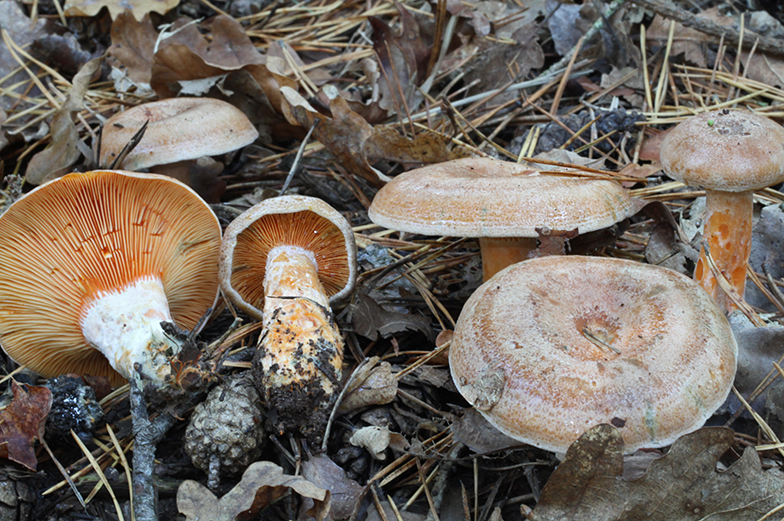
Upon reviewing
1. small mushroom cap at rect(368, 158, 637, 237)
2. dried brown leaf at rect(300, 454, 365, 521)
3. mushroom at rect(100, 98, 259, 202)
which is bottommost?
dried brown leaf at rect(300, 454, 365, 521)

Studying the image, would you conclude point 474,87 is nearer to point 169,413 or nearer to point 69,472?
point 169,413

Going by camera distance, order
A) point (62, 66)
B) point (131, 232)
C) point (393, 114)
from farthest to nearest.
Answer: point (62, 66), point (393, 114), point (131, 232)

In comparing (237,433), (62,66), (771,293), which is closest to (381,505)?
(237,433)

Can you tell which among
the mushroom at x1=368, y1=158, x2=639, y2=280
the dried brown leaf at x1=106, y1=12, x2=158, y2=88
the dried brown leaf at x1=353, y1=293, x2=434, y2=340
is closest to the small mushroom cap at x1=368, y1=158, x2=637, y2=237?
the mushroom at x1=368, y1=158, x2=639, y2=280

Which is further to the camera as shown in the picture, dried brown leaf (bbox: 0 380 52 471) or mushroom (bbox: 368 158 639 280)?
mushroom (bbox: 368 158 639 280)

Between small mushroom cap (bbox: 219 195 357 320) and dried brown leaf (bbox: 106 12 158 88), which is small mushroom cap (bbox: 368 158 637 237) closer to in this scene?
small mushroom cap (bbox: 219 195 357 320)

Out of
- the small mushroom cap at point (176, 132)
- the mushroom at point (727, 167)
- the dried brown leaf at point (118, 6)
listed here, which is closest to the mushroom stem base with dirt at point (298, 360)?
the small mushroom cap at point (176, 132)

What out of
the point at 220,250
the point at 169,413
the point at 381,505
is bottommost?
the point at 381,505
